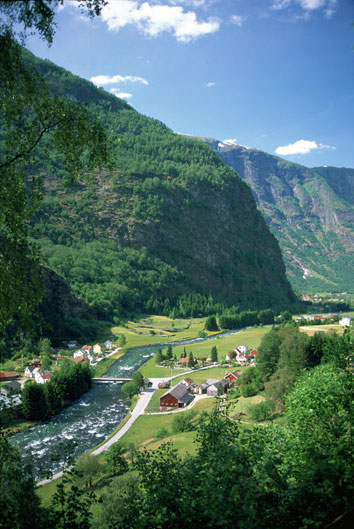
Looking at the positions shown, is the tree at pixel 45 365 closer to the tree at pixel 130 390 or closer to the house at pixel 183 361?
the tree at pixel 130 390

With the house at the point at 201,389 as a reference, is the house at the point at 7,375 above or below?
above

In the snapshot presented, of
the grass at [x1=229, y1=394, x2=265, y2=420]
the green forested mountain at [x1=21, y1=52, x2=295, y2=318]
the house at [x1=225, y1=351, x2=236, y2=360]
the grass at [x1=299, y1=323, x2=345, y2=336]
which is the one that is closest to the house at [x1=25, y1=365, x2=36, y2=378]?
the grass at [x1=229, y1=394, x2=265, y2=420]

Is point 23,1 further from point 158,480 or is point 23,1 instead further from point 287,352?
point 287,352

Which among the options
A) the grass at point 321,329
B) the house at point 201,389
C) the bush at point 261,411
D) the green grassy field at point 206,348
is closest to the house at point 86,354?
the green grassy field at point 206,348

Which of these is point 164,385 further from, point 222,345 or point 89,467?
point 222,345

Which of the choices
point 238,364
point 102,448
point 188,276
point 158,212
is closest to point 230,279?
point 188,276

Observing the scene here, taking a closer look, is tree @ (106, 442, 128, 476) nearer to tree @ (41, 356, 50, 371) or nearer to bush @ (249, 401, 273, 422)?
bush @ (249, 401, 273, 422)
